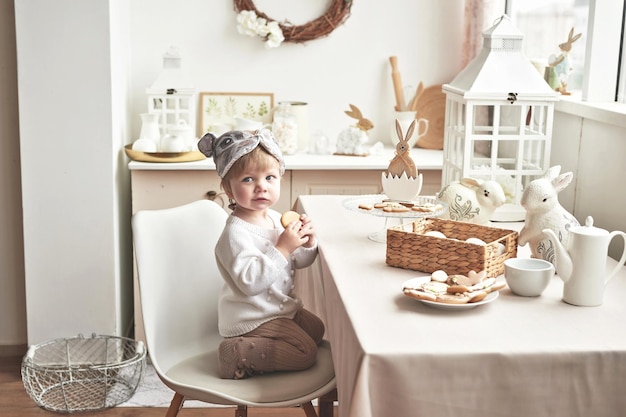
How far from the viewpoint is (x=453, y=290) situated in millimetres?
1580

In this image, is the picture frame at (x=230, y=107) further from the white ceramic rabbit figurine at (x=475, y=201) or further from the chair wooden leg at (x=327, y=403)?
the chair wooden leg at (x=327, y=403)

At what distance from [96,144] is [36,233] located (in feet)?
1.36

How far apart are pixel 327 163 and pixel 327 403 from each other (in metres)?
1.47

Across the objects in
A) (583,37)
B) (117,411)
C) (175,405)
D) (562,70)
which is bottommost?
(117,411)

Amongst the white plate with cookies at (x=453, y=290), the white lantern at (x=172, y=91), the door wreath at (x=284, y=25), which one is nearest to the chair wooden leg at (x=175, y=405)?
the white plate with cookies at (x=453, y=290)

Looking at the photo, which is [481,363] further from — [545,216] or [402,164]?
Result: [402,164]

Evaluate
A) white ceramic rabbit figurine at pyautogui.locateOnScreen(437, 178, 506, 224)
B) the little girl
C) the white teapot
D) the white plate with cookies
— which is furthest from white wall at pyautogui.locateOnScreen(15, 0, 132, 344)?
the white teapot

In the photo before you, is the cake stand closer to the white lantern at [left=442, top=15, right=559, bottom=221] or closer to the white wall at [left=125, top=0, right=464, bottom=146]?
the white lantern at [left=442, top=15, right=559, bottom=221]

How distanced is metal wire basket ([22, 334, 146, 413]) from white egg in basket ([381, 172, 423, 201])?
1300 millimetres

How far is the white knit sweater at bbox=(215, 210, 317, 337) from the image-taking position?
5.95ft

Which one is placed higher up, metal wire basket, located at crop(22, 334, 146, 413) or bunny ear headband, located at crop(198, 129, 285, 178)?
bunny ear headband, located at crop(198, 129, 285, 178)

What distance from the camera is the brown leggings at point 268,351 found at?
1874 millimetres

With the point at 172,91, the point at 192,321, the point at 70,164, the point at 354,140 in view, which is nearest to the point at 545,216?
the point at 192,321

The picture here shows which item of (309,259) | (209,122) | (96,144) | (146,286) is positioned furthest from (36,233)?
(309,259)
